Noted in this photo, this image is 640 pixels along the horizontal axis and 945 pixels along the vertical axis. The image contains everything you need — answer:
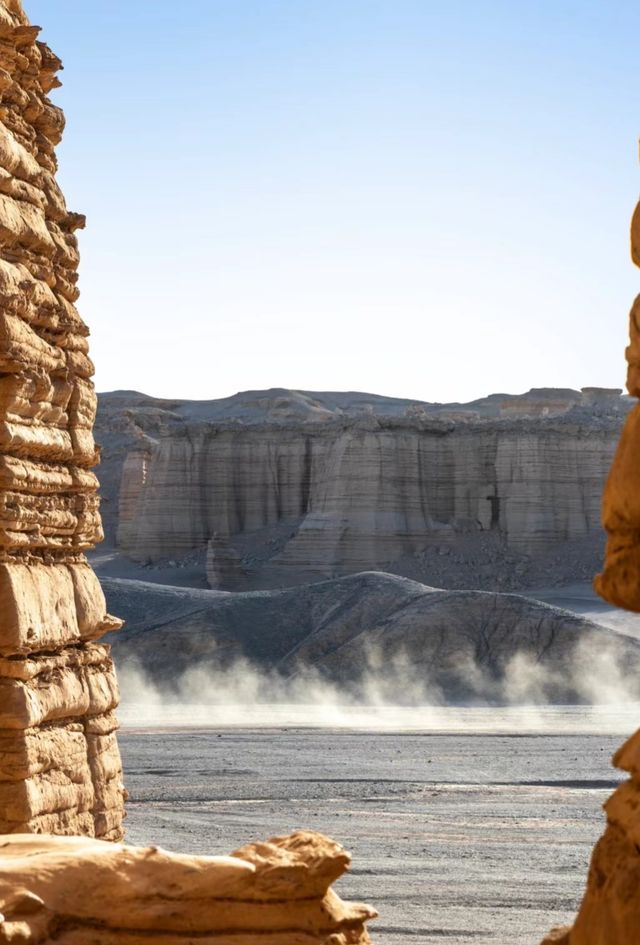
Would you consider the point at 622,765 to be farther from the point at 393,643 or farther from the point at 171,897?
the point at 393,643

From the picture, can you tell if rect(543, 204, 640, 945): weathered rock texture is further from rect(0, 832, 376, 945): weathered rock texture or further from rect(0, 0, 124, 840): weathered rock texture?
rect(0, 0, 124, 840): weathered rock texture

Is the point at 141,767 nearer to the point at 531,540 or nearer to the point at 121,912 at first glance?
the point at 121,912

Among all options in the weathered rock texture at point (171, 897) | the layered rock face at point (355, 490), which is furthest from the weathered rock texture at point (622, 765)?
the layered rock face at point (355, 490)

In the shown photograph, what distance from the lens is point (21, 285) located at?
32.9 ft

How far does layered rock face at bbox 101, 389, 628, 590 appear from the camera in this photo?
5722 centimetres

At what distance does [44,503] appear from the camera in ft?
33.7

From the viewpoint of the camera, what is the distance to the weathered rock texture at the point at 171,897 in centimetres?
607

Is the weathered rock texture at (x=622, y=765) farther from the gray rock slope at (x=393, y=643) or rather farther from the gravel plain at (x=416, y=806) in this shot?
the gray rock slope at (x=393, y=643)

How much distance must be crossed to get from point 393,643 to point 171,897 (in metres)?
35.8

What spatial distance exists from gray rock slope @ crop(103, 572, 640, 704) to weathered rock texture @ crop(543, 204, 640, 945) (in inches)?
1360

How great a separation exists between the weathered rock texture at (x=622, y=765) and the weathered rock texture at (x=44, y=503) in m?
5.22

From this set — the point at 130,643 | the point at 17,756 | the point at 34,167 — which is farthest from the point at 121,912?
the point at 130,643

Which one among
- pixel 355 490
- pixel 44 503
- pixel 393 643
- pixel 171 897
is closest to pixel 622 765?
pixel 171 897

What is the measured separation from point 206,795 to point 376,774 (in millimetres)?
3416
